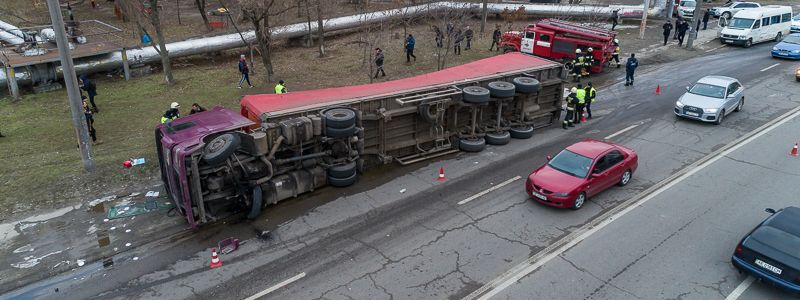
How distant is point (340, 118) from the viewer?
12.5 m

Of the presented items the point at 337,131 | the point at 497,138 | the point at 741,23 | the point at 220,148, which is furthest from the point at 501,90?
the point at 741,23

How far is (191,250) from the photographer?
34.5 feet

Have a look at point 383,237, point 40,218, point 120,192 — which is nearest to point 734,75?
point 383,237

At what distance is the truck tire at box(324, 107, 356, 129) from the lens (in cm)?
1247

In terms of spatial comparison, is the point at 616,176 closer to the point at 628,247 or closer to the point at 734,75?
the point at 628,247

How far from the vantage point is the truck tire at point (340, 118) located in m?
12.5

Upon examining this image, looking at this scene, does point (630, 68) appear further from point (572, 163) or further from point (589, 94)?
point (572, 163)

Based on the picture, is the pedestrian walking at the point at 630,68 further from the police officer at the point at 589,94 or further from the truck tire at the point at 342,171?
the truck tire at the point at 342,171

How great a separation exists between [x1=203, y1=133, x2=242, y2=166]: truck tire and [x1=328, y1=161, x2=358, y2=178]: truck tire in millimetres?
2611

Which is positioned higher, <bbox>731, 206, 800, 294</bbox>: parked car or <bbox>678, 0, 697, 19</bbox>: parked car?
<bbox>678, 0, 697, 19</bbox>: parked car

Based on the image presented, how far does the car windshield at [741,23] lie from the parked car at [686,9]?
8000 mm

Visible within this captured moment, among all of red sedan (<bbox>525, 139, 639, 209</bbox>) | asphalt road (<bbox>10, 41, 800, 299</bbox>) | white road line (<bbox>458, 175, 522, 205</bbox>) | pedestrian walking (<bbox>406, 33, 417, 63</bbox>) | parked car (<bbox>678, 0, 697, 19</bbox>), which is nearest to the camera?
asphalt road (<bbox>10, 41, 800, 299</bbox>)

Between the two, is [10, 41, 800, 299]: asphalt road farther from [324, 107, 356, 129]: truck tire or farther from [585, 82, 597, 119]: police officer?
[585, 82, 597, 119]: police officer

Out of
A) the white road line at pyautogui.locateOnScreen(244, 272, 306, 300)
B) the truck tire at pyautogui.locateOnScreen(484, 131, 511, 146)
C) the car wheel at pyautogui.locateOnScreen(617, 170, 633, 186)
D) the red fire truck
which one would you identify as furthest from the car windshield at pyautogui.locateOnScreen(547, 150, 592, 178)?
the red fire truck
